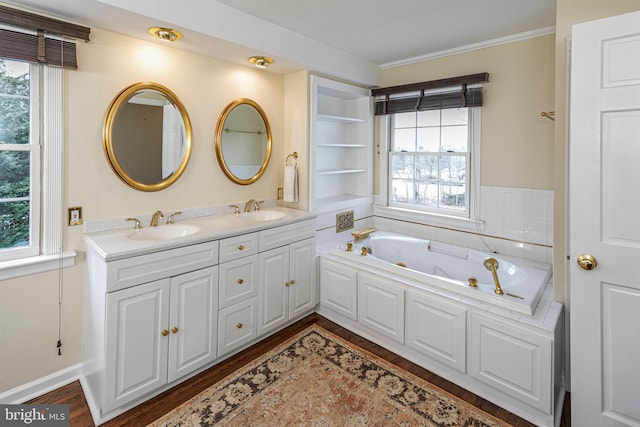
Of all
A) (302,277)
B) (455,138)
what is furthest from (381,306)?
(455,138)

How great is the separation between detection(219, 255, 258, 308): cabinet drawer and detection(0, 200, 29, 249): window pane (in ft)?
3.78

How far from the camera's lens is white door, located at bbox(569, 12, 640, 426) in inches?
57.6

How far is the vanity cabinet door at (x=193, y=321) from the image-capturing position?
2.03 metres

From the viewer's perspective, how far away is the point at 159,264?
1921mm

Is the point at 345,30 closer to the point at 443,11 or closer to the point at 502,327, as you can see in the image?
the point at 443,11

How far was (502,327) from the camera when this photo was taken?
1.90m

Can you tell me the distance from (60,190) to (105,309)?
83 cm

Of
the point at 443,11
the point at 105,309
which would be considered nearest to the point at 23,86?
the point at 105,309

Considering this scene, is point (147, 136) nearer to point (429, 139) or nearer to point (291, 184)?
point (291, 184)

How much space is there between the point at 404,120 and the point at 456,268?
169cm

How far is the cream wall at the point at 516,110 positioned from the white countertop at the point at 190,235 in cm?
175

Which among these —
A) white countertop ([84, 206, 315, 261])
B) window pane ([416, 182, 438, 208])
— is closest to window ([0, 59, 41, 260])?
white countertop ([84, 206, 315, 261])

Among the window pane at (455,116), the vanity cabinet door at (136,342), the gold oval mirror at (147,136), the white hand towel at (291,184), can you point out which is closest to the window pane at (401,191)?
the window pane at (455,116)

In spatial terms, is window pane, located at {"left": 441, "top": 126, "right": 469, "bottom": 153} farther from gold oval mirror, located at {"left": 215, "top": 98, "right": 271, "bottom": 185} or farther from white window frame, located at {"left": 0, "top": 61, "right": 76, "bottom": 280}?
white window frame, located at {"left": 0, "top": 61, "right": 76, "bottom": 280}
